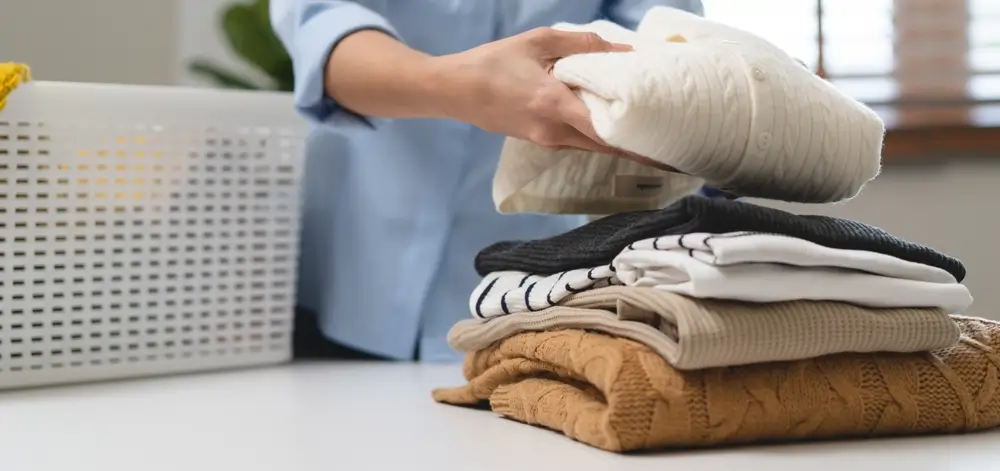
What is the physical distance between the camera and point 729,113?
0.63 metres

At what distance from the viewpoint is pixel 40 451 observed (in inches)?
24.9

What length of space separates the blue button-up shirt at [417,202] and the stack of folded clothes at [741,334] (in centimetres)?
38

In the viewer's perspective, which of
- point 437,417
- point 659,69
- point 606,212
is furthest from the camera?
point 606,212

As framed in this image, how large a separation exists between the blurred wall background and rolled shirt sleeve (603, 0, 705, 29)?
52cm

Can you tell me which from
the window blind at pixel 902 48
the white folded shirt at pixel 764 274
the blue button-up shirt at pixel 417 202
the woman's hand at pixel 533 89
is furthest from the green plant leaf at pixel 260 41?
the white folded shirt at pixel 764 274

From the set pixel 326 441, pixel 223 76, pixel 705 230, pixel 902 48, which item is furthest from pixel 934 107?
pixel 326 441

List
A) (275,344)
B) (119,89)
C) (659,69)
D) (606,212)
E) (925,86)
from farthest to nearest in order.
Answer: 1. (925,86)
2. (275,344)
3. (119,89)
4. (606,212)
5. (659,69)

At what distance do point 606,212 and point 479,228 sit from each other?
0.97 feet

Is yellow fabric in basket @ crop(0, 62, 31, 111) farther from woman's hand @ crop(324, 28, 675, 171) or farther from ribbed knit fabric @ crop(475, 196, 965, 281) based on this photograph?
ribbed knit fabric @ crop(475, 196, 965, 281)

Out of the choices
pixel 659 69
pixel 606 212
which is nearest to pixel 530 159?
pixel 606 212

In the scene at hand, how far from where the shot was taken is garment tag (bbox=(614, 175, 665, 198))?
0.81 metres

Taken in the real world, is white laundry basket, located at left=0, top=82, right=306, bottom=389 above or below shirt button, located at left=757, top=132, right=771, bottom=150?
below

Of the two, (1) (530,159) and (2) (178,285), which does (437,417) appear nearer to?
(1) (530,159)

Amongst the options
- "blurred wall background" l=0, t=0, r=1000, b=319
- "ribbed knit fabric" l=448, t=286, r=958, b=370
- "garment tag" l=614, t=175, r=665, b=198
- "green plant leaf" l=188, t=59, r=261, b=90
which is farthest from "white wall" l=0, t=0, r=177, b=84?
"ribbed knit fabric" l=448, t=286, r=958, b=370
